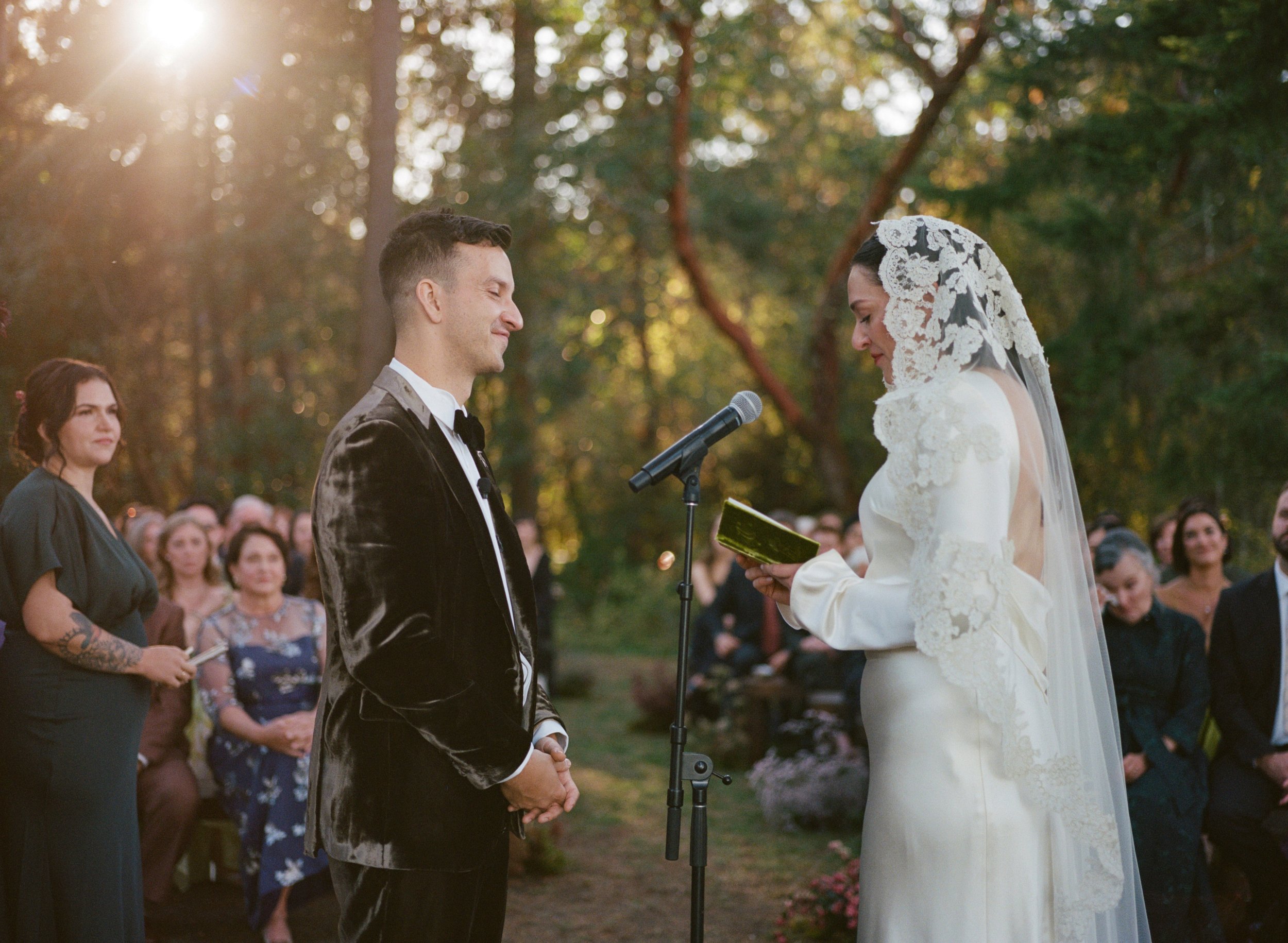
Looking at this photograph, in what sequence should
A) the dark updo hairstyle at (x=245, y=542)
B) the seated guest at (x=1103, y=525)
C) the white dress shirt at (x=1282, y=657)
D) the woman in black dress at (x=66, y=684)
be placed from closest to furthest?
the woman in black dress at (x=66, y=684)
the white dress shirt at (x=1282, y=657)
the dark updo hairstyle at (x=245, y=542)
the seated guest at (x=1103, y=525)

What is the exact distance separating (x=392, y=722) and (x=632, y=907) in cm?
395

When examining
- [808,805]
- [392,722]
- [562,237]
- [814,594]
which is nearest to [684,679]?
[814,594]

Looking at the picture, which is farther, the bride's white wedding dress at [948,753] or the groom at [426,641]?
the bride's white wedding dress at [948,753]

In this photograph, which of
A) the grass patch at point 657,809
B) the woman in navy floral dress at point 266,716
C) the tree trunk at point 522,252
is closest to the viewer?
the woman in navy floral dress at point 266,716

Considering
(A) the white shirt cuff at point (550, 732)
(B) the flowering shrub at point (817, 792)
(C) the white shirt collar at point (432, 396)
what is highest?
(C) the white shirt collar at point (432, 396)

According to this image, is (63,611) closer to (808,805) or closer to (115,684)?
(115,684)

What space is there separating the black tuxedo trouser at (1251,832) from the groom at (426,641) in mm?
3606

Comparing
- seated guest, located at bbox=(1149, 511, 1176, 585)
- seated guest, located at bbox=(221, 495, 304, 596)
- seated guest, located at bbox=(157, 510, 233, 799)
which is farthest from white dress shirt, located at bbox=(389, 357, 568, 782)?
seated guest, located at bbox=(1149, 511, 1176, 585)

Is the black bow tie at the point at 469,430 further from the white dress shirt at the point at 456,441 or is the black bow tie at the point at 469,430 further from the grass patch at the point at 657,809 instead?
the grass patch at the point at 657,809

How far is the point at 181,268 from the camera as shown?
1392 centimetres

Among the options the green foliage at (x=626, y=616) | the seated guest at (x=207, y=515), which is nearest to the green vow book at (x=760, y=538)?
the seated guest at (x=207, y=515)

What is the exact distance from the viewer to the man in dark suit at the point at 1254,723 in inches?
188

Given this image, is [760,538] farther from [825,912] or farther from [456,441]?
[825,912]

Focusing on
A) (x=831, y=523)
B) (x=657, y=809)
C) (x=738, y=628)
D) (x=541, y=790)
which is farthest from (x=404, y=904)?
(x=831, y=523)
